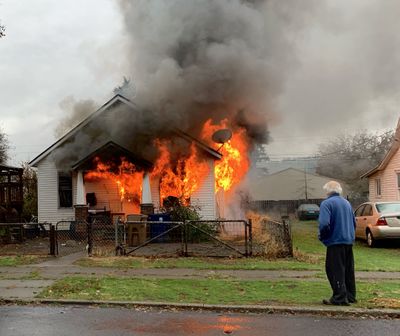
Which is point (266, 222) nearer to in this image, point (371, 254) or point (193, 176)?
point (371, 254)

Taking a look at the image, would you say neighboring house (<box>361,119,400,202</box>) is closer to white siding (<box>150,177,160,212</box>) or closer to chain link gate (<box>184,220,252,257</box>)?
chain link gate (<box>184,220,252,257</box>)

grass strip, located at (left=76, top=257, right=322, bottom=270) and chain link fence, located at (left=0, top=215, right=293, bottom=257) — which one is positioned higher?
chain link fence, located at (left=0, top=215, right=293, bottom=257)

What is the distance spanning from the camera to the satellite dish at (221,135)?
1966cm

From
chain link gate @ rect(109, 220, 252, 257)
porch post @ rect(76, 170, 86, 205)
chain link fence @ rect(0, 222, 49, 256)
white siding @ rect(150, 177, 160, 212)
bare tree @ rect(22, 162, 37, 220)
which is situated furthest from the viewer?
bare tree @ rect(22, 162, 37, 220)

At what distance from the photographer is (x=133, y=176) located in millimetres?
18812

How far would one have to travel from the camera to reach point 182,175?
18891mm

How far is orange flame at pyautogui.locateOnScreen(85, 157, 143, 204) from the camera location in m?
18.4

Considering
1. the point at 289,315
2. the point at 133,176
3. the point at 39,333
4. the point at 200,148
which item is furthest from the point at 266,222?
the point at 39,333

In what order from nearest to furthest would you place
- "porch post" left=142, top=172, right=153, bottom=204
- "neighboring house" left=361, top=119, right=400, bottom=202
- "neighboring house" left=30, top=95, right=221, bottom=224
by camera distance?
1. "porch post" left=142, top=172, right=153, bottom=204
2. "neighboring house" left=30, top=95, right=221, bottom=224
3. "neighboring house" left=361, top=119, right=400, bottom=202

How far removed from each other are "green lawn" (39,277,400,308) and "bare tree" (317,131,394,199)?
1489 inches

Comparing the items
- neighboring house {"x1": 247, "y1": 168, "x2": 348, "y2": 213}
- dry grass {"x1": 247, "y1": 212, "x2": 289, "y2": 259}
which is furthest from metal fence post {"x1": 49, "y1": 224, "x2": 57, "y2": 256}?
neighboring house {"x1": 247, "y1": 168, "x2": 348, "y2": 213}

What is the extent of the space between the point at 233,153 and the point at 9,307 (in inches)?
569

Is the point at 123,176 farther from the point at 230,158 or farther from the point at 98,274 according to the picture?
the point at 98,274

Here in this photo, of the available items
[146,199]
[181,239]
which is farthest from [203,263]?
[146,199]
